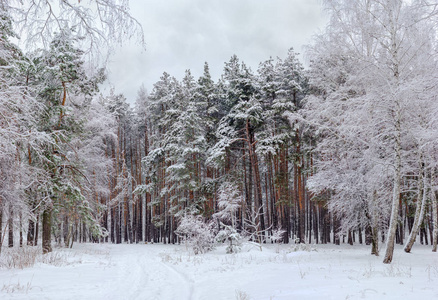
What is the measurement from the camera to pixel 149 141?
34344mm

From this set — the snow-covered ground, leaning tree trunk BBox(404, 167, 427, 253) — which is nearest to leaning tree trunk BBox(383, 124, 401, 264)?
the snow-covered ground

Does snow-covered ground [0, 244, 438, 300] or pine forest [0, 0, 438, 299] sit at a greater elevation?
pine forest [0, 0, 438, 299]

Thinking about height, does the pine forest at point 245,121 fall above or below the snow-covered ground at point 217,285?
above

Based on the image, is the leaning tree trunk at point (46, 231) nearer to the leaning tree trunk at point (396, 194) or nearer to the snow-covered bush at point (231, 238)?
the snow-covered bush at point (231, 238)

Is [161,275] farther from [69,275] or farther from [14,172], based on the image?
[14,172]

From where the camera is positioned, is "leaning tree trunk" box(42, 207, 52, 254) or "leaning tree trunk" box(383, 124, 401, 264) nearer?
"leaning tree trunk" box(383, 124, 401, 264)

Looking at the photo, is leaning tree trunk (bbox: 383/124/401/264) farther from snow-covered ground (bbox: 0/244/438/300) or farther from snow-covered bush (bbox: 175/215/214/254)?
snow-covered bush (bbox: 175/215/214/254)

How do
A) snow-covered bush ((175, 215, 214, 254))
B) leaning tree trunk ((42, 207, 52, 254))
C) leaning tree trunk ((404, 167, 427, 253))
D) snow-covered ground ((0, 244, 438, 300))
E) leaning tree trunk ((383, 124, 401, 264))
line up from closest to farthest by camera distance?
snow-covered ground ((0, 244, 438, 300)) → leaning tree trunk ((383, 124, 401, 264)) → leaning tree trunk ((42, 207, 52, 254)) → leaning tree trunk ((404, 167, 427, 253)) → snow-covered bush ((175, 215, 214, 254))

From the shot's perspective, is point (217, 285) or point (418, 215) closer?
point (217, 285)

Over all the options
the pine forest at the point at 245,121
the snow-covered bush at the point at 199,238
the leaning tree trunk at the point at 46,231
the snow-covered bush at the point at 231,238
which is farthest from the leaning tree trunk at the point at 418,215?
the leaning tree trunk at the point at 46,231

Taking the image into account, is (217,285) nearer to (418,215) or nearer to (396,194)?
(396,194)

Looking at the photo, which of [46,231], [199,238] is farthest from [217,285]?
[46,231]

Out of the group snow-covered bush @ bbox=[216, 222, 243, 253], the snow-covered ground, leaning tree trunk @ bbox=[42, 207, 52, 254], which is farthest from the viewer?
snow-covered bush @ bbox=[216, 222, 243, 253]

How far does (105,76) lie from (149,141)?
102 ft
